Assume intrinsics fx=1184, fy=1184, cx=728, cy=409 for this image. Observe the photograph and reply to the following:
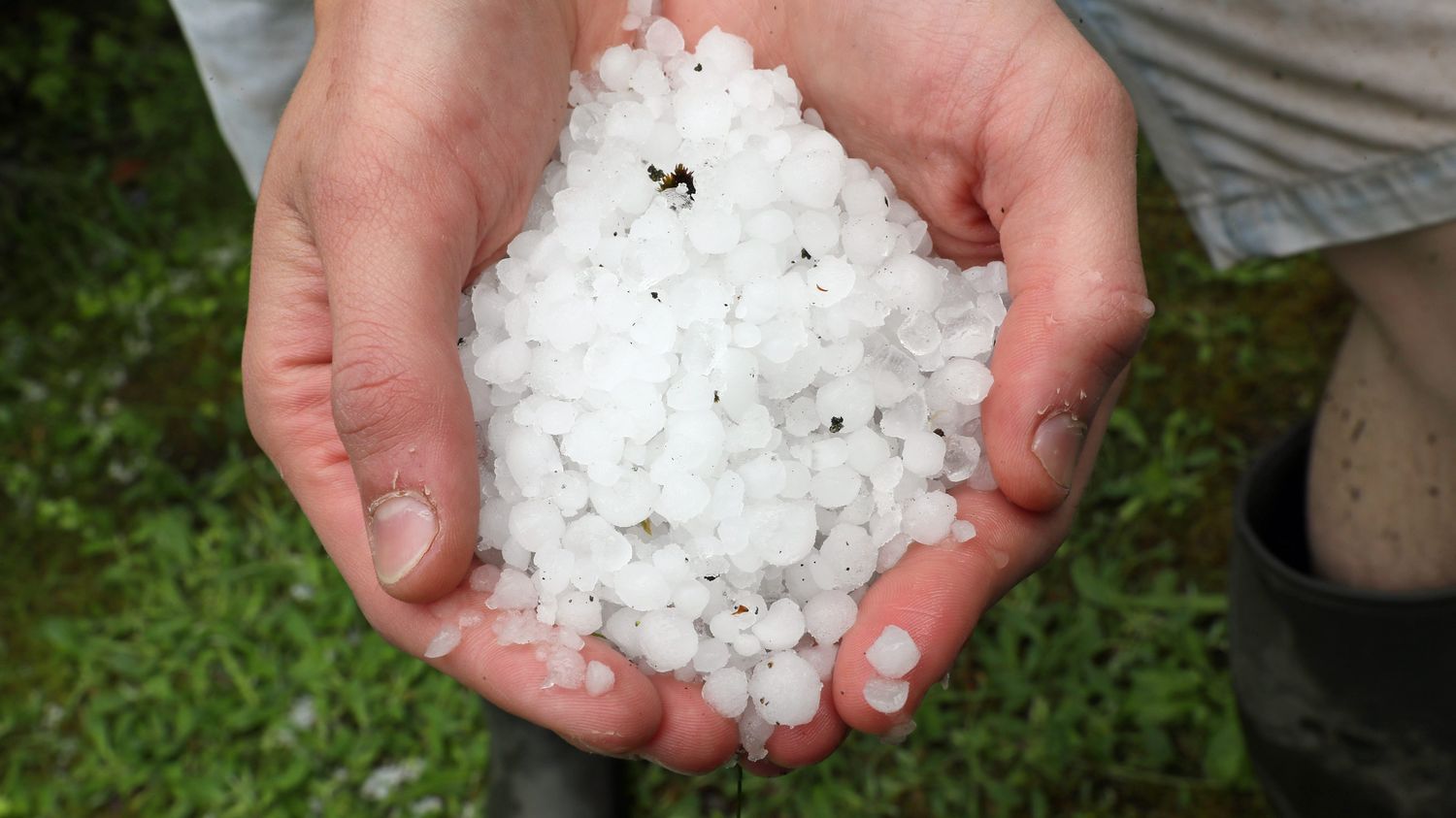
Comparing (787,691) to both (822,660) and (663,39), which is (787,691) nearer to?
(822,660)

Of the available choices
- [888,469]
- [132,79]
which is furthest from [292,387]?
[132,79]

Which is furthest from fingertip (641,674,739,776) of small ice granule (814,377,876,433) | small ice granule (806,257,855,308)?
small ice granule (806,257,855,308)

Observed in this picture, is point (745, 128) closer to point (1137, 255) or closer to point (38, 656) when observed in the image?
point (1137, 255)

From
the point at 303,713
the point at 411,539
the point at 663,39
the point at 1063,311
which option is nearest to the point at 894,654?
the point at 1063,311

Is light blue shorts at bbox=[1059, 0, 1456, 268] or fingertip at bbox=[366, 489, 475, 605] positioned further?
light blue shorts at bbox=[1059, 0, 1456, 268]

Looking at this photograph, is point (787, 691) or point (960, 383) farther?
Answer: point (960, 383)

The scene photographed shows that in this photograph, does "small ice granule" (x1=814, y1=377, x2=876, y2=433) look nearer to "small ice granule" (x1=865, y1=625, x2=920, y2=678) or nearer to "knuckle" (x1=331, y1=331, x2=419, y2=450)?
"small ice granule" (x1=865, y1=625, x2=920, y2=678)

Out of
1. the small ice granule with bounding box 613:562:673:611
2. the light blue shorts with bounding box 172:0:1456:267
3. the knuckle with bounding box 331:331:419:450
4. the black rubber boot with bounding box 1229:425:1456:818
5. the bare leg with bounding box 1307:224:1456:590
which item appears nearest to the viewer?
the knuckle with bounding box 331:331:419:450
